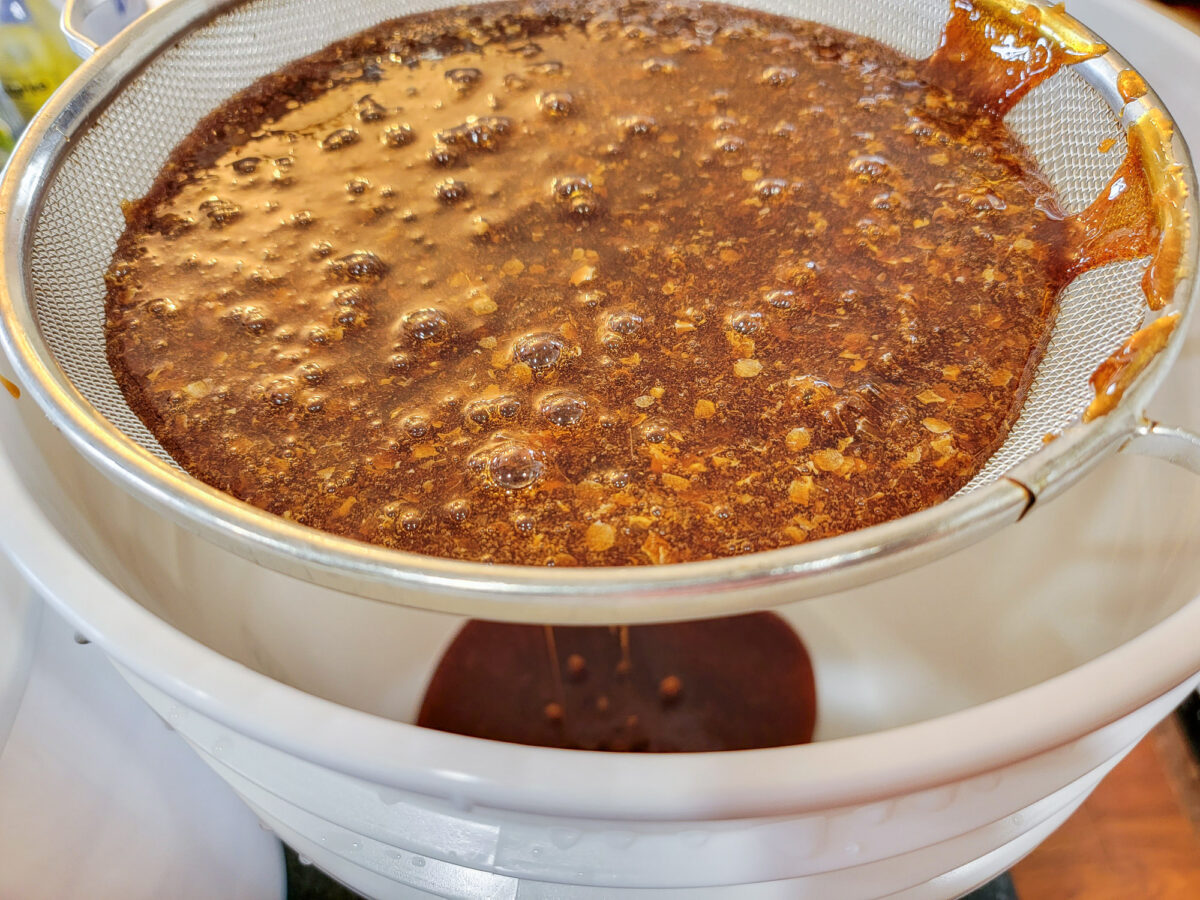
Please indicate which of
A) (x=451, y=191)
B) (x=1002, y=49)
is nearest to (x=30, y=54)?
(x=451, y=191)

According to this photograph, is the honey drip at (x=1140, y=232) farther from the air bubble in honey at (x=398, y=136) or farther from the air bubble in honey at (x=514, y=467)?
the air bubble in honey at (x=398, y=136)

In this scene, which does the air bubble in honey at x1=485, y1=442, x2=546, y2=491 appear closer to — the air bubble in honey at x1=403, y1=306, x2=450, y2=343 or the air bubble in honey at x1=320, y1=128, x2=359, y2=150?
the air bubble in honey at x1=403, y1=306, x2=450, y2=343

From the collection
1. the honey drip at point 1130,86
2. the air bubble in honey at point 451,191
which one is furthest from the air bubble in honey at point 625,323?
the honey drip at point 1130,86

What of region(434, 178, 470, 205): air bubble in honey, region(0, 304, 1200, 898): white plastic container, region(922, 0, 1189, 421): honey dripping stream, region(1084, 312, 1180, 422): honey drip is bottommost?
region(0, 304, 1200, 898): white plastic container

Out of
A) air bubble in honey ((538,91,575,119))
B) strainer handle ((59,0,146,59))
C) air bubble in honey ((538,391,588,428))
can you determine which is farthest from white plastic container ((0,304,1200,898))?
air bubble in honey ((538,91,575,119))

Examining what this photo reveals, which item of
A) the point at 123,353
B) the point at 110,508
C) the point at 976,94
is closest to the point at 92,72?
the point at 123,353

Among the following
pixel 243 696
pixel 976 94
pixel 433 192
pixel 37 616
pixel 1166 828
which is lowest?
pixel 1166 828

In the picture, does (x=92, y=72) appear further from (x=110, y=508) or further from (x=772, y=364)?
(x=772, y=364)
